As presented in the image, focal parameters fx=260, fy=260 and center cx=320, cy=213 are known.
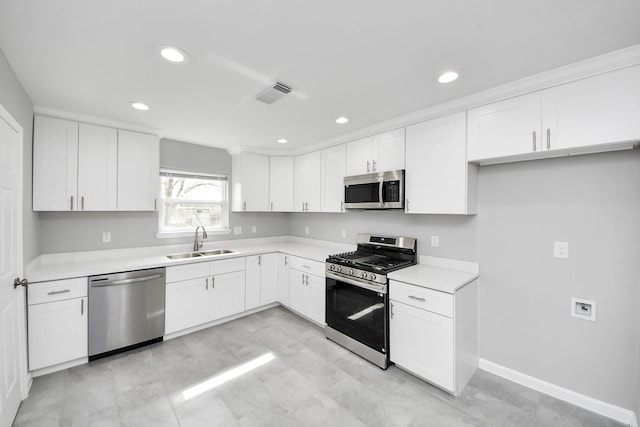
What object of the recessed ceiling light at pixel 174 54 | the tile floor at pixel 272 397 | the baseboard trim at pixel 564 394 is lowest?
the tile floor at pixel 272 397

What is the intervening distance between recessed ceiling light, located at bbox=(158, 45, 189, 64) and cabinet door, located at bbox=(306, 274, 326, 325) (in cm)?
255

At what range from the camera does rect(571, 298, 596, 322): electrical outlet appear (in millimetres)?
1954

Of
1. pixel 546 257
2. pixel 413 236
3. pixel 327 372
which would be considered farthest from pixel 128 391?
pixel 546 257

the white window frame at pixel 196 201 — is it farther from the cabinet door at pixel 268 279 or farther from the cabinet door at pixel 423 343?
the cabinet door at pixel 423 343

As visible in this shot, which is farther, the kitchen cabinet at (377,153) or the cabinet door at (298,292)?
the cabinet door at (298,292)

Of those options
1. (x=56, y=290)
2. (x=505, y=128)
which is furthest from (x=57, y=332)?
(x=505, y=128)

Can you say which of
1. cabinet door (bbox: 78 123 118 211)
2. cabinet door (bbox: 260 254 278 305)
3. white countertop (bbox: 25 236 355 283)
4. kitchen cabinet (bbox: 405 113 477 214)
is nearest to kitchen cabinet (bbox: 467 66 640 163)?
kitchen cabinet (bbox: 405 113 477 214)

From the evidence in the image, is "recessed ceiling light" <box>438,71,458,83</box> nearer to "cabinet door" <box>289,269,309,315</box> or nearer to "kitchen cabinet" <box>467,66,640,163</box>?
"kitchen cabinet" <box>467,66,640,163</box>

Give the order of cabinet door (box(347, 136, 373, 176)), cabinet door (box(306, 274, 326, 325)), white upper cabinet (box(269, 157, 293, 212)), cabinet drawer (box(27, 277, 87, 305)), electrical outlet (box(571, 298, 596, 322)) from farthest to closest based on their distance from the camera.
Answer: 1. white upper cabinet (box(269, 157, 293, 212))
2. cabinet door (box(306, 274, 326, 325))
3. cabinet door (box(347, 136, 373, 176))
4. cabinet drawer (box(27, 277, 87, 305))
5. electrical outlet (box(571, 298, 596, 322))

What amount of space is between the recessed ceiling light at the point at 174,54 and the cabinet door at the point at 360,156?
203cm

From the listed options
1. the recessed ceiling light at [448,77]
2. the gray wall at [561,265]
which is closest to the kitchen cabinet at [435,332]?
the gray wall at [561,265]

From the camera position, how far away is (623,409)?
1845 millimetres

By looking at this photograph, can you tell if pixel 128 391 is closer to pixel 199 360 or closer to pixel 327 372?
pixel 199 360

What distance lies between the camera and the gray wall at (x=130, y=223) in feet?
9.27
